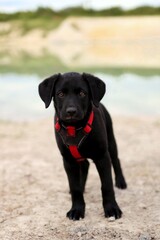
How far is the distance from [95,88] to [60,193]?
189cm

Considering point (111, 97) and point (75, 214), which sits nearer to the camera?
point (75, 214)

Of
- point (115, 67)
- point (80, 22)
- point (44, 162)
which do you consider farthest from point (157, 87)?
point (80, 22)

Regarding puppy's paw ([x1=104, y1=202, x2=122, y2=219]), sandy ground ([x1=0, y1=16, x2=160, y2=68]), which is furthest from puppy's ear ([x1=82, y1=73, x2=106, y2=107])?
sandy ground ([x1=0, y1=16, x2=160, y2=68])

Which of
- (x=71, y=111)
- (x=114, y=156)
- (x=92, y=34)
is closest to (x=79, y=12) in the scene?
(x=92, y=34)

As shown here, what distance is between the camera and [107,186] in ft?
17.3

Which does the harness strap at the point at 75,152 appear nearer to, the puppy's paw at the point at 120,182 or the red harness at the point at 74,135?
the red harness at the point at 74,135

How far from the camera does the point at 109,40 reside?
2628 inches

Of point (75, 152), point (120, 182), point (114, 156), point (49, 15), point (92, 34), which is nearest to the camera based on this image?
point (75, 152)

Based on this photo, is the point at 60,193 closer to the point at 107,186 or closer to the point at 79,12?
the point at 107,186

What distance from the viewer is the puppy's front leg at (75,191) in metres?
5.28

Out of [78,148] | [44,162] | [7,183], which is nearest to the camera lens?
[78,148]

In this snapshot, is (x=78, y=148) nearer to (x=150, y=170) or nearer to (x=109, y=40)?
(x=150, y=170)

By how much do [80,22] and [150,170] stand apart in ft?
223

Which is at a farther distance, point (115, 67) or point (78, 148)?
point (115, 67)
